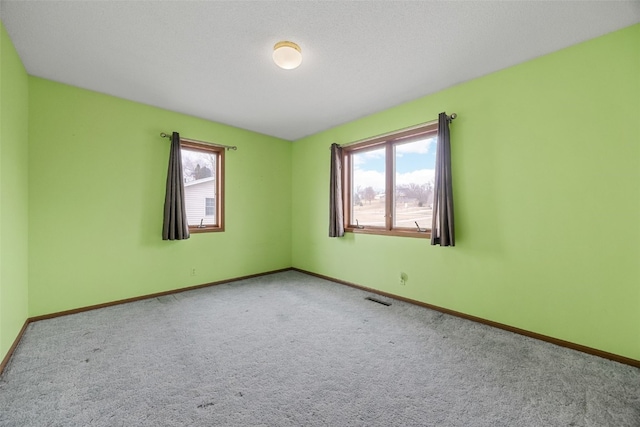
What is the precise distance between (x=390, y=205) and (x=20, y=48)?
13.1 ft

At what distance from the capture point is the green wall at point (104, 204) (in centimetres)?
276

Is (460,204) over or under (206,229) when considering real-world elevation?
over

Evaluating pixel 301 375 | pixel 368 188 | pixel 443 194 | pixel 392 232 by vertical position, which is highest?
pixel 368 188

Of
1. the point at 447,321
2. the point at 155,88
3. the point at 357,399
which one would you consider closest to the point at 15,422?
the point at 357,399

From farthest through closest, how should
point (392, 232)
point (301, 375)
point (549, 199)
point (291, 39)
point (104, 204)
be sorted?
point (392, 232) < point (104, 204) < point (549, 199) < point (291, 39) < point (301, 375)

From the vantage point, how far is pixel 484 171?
8.91 ft

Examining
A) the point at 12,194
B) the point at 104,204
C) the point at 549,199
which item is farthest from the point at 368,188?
the point at 12,194

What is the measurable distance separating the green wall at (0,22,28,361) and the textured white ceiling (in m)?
0.30

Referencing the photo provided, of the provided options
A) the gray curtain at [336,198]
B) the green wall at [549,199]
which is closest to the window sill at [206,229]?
the gray curtain at [336,198]

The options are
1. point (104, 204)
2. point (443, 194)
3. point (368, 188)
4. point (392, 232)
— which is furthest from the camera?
point (368, 188)

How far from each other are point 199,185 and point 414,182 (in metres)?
3.13

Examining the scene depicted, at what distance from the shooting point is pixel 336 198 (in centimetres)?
405

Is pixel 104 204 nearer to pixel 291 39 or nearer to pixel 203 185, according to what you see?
pixel 203 185

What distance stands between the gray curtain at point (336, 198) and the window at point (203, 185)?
173 centimetres
